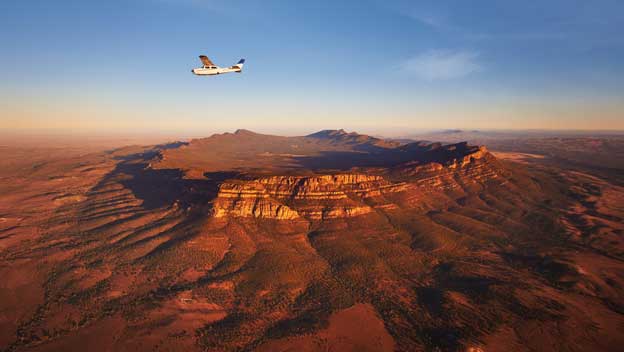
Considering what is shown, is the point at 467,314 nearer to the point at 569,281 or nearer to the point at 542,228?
the point at 569,281

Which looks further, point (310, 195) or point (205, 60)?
point (310, 195)

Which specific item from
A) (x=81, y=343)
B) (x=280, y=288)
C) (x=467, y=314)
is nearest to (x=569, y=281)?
(x=467, y=314)

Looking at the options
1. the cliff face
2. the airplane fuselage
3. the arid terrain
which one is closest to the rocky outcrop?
the cliff face

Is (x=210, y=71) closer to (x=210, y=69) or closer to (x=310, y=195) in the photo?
(x=210, y=69)

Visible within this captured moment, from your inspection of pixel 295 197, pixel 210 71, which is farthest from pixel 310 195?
pixel 210 71

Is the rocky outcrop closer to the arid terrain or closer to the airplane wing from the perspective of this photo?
the arid terrain

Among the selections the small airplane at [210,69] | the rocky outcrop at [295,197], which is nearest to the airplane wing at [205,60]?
the small airplane at [210,69]
